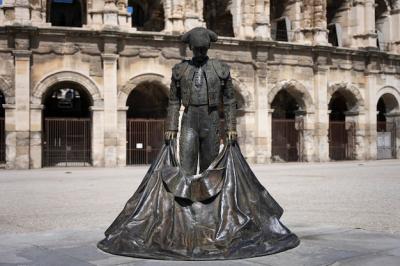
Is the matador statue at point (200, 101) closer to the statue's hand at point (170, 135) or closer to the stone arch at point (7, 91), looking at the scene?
the statue's hand at point (170, 135)

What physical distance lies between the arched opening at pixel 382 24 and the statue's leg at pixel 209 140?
83.7 feet

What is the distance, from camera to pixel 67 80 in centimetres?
2134

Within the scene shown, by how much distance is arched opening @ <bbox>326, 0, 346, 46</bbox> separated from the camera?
28.2m

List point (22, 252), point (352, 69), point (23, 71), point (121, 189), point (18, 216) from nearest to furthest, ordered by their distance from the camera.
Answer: point (22, 252)
point (18, 216)
point (121, 189)
point (23, 71)
point (352, 69)

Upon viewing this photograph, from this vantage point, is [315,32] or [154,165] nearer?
[154,165]

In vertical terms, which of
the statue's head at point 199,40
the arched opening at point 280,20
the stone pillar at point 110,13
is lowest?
the statue's head at point 199,40

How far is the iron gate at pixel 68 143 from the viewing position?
22438 mm

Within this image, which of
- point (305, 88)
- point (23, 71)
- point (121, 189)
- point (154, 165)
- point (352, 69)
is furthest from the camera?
point (352, 69)

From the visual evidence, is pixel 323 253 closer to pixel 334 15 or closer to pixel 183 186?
pixel 183 186

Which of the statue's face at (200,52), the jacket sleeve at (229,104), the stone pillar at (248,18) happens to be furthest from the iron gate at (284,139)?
the statue's face at (200,52)

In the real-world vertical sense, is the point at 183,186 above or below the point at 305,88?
below

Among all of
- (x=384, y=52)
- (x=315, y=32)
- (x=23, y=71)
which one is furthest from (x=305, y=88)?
(x=23, y=71)

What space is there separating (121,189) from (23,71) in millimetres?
9634

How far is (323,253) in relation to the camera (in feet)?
17.3
